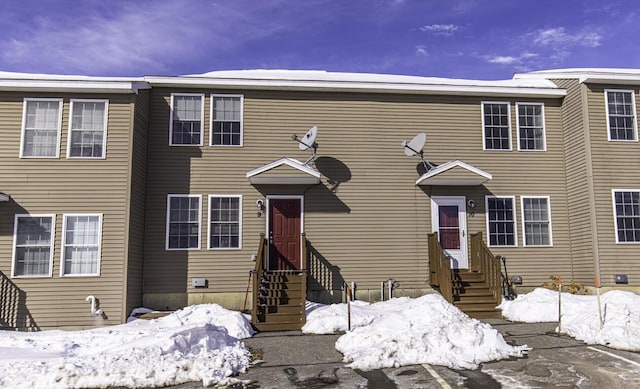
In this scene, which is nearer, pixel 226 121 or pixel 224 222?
pixel 224 222

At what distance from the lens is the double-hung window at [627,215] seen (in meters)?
12.9

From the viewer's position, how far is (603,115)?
13234 mm

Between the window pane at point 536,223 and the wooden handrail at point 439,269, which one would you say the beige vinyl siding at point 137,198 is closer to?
the wooden handrail at point 439,269

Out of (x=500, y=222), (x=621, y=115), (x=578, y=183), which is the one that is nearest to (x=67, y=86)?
(x=500, y=222)

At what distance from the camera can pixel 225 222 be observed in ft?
42.2

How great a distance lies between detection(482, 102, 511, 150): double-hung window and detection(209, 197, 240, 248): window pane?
23.6ft

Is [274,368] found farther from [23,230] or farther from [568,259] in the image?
[568,259]

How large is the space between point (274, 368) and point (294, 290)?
13.7ft

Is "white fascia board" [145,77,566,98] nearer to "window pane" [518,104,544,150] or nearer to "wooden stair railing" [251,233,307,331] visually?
"window pane" [518,104,544,150]

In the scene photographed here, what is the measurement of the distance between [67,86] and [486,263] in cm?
1108

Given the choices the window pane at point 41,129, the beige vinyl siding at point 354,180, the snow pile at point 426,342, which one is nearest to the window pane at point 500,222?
the beige vinyl siding at point 354,180

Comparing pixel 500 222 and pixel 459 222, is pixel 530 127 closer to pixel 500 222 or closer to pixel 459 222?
pixel 500 222

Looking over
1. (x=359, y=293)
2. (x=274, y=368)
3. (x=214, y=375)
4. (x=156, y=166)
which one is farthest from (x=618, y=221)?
(x=156, y=166)

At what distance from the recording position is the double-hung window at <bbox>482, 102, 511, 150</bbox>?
1398cm
